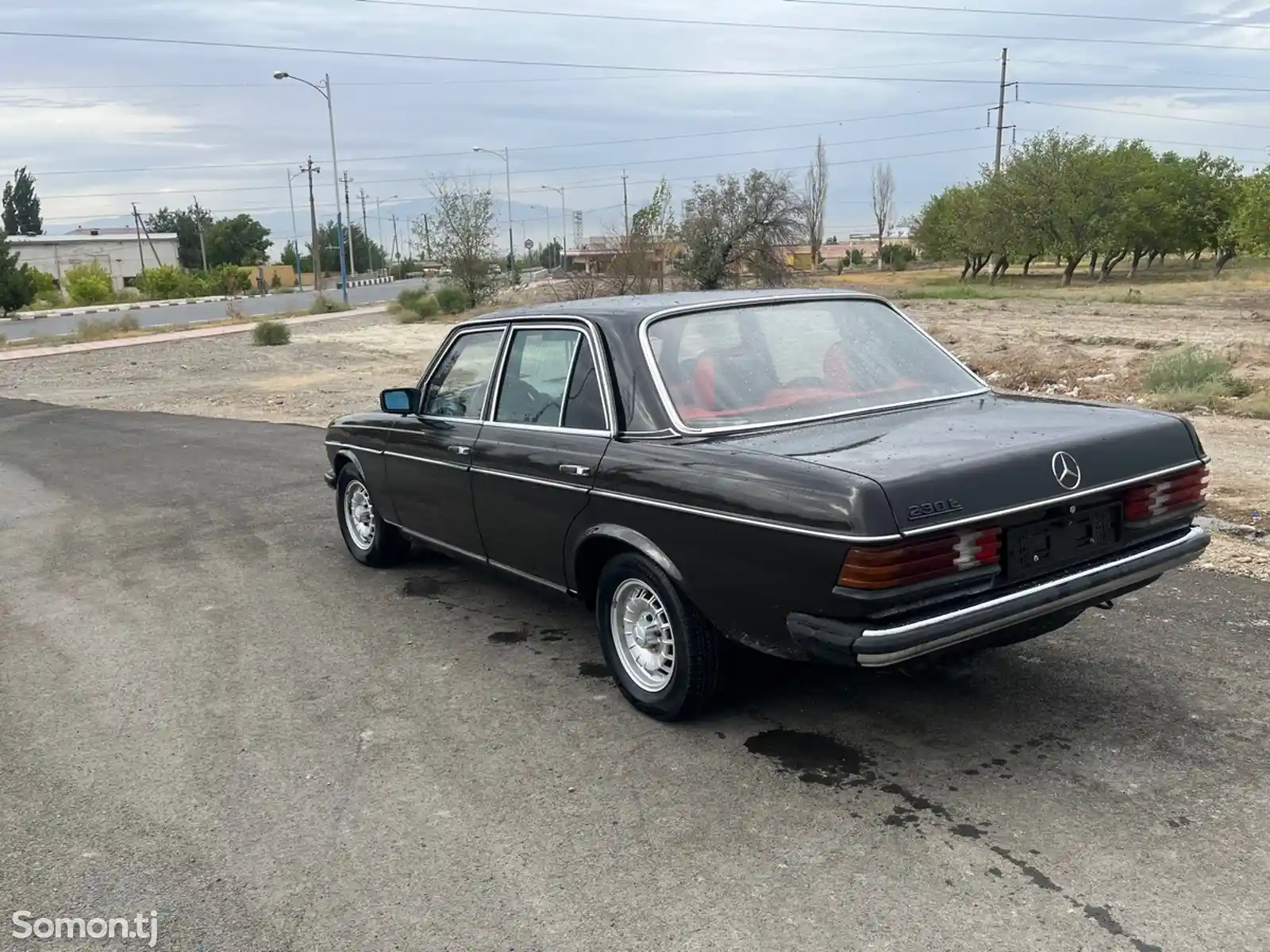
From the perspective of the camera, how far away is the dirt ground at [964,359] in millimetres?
10117

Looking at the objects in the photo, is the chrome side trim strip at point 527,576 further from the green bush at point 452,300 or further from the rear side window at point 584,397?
the green bush at point 452,300

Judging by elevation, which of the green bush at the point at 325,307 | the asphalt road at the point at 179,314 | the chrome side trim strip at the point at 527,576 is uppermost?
the chrome side trim strip at the point at 527,576

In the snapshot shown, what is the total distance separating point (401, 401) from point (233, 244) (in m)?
124

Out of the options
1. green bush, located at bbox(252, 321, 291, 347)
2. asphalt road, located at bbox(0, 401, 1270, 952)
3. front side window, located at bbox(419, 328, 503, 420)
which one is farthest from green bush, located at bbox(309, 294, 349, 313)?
front side window, located at bbox(419, 328, 503, 420)

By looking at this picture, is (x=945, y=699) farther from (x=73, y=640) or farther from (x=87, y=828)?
(x=73, y=640)

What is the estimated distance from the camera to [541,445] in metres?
4.88

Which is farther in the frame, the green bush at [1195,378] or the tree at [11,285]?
the tree at [11,285]

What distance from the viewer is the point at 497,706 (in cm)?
468

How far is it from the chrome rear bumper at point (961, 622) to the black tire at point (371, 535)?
3636 millimetres

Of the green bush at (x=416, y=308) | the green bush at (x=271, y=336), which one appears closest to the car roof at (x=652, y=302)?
the green bush at (x=271, y=336)

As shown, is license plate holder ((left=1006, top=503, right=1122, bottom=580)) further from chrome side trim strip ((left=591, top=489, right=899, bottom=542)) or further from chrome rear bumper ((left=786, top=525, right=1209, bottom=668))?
chrome side trim strip ((left=591, top=489, right=899, bottom=542))

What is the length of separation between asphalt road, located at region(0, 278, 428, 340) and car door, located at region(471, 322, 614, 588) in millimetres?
39185

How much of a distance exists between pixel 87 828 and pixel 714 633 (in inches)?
88.7

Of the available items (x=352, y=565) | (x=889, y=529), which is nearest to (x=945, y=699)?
(x=889, y=529)
